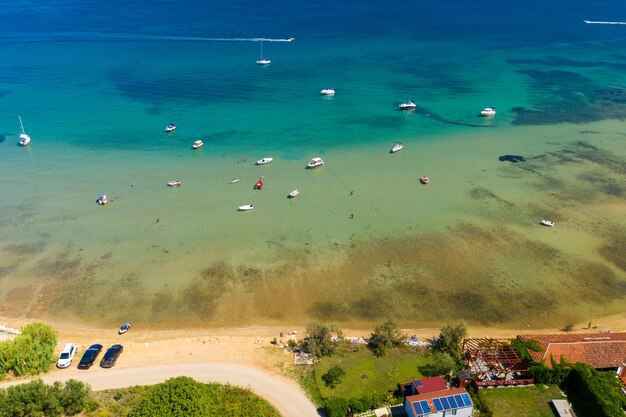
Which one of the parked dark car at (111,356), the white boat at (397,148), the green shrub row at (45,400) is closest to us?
the green shrub row at (45,400)

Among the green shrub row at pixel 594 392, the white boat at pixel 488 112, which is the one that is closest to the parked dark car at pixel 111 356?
the green shrub row at pixel 594 392

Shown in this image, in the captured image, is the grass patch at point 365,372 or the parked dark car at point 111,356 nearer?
the grass patch at point 365,372

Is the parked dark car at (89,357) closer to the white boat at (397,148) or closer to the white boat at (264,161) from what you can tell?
the white boat at (264,161)

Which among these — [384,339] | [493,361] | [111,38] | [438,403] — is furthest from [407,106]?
[111,38]

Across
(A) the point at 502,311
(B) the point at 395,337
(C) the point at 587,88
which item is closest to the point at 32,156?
(B) the point at 395,337

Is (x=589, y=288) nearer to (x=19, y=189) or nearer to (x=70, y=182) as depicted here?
(x=70, y=182)

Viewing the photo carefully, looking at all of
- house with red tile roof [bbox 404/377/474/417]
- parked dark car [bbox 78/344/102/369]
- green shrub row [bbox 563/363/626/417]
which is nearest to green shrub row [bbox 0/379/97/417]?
parked dark car [bbox 78/344/102/369]

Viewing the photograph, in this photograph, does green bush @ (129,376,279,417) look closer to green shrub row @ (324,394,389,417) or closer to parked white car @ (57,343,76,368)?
green shrub row @ (324,394,389,417)

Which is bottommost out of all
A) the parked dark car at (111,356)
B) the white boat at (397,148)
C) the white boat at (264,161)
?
the parked dark car at (111,356)
